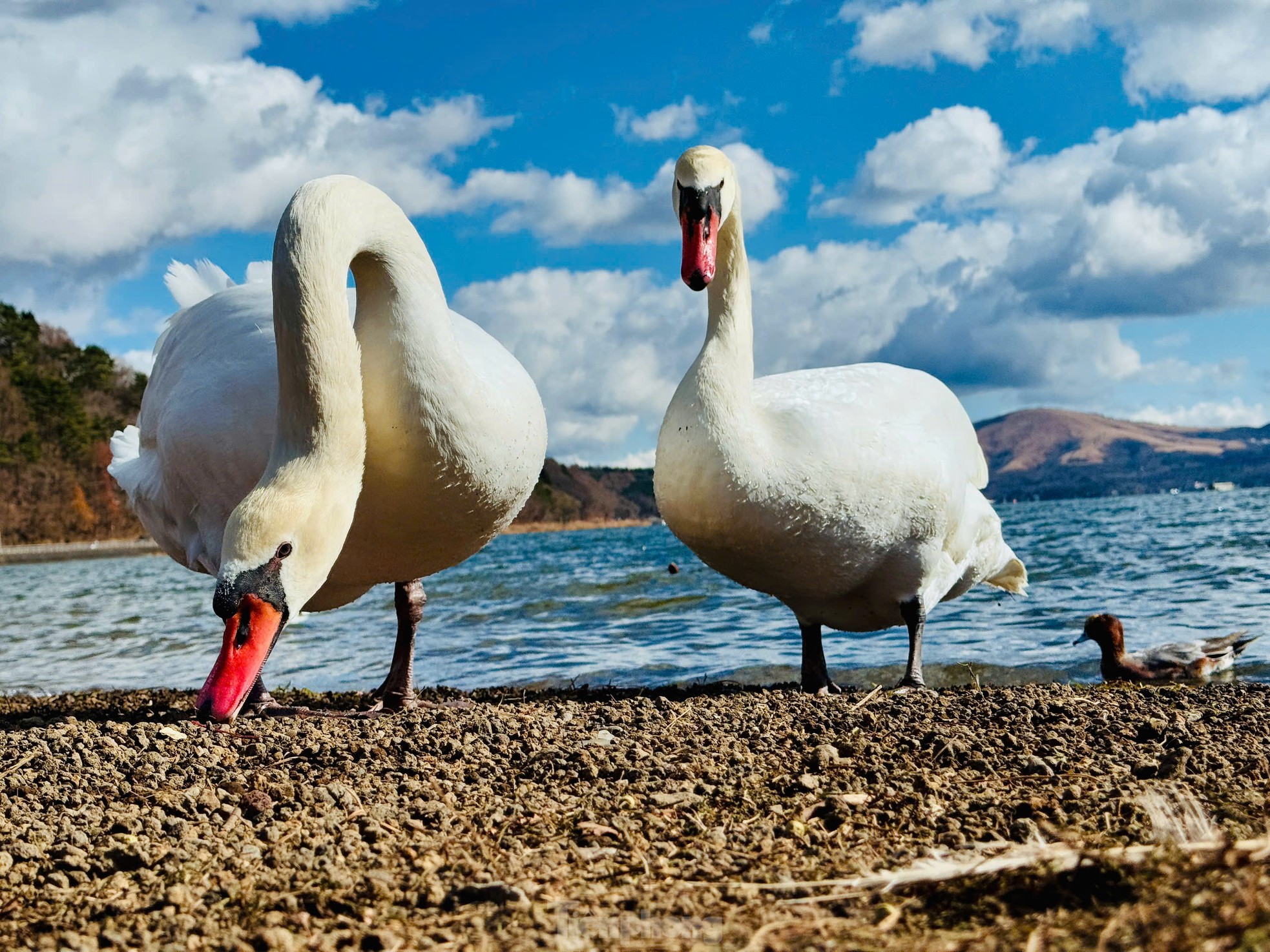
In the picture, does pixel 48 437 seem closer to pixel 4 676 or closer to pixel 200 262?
pixel 4 676

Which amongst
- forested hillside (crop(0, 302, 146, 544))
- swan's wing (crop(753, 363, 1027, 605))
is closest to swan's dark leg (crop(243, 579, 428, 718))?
swan's wing (crop(753, 363, 1027, 605))

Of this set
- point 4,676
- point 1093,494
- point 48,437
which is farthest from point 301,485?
point 1093,494

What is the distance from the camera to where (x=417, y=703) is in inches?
222

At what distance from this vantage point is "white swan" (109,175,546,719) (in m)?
3.66

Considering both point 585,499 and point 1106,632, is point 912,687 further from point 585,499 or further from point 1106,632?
point 585,499

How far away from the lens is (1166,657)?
26.9ft

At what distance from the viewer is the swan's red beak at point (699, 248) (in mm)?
5457

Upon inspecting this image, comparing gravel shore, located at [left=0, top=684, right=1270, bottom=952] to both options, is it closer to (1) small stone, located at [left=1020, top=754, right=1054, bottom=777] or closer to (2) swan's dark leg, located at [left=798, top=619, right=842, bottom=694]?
(1) small stone, located at [left=1020, top=754, right=1054, bottom=777]

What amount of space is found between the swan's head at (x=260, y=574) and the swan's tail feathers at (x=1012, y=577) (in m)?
5.21

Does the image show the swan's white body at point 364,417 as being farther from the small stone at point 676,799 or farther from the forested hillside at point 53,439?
the forested hillside at point 53,439

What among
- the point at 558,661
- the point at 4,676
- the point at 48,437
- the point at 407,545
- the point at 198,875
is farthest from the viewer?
the point at 48,437

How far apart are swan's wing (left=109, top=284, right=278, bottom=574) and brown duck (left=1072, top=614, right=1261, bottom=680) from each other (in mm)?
5886

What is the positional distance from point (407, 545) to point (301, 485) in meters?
1.10

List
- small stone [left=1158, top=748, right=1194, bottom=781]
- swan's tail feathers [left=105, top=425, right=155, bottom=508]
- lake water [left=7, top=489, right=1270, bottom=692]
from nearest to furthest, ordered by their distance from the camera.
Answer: small stone [left=1158, top=748, right=1194, bottom=781] < swan's tail feathers [left=105, top=425, right=155, bottom=508] < lake water [left=7, top=489, right=1270, bottom=692]
